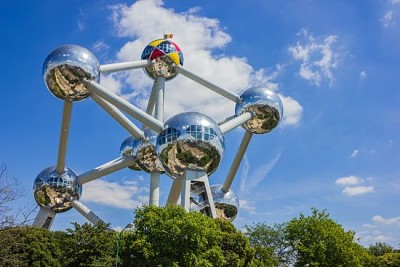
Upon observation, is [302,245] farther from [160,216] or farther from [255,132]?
[160,216]

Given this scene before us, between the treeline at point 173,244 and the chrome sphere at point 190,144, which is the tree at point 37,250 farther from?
the chrome sphere at point 190,144

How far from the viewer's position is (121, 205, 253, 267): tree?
17562mm

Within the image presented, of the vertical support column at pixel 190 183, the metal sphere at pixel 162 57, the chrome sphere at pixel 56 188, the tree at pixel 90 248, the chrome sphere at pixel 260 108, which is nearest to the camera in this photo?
the vertical support column at pixel 190 183

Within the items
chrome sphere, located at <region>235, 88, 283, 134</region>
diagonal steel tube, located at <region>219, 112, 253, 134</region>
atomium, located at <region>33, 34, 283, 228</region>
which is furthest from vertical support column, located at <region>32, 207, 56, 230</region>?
chrome sphere, located at <region>235, 88, 283, 134</region>

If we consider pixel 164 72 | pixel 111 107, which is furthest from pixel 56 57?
pixel 164 72

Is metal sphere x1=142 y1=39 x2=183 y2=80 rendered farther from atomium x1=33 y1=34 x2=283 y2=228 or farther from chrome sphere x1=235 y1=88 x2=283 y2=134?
chrome sphere x1=235 y1=88 x2=283 y2=134

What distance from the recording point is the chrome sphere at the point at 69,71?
20906 mm

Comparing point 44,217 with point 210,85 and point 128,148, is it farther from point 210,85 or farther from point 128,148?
point 210,85

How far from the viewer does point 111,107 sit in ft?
74.7

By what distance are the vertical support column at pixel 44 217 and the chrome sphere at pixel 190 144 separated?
10.2 meters

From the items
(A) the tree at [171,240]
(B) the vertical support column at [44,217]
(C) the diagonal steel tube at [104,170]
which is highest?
(C) the diagonal steel tube at [104,170]

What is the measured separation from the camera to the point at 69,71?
20969 millimetres

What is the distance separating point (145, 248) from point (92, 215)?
8804 millimetres

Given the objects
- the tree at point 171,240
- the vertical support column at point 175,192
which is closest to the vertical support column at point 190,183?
the tree at point 171,240
